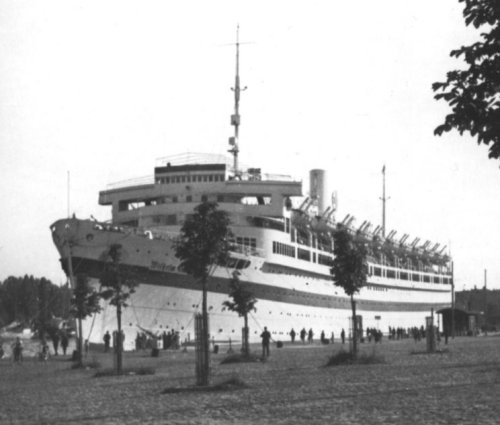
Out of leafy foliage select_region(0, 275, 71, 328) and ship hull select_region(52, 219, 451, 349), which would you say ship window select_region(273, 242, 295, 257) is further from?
leafy foliage select_region(0, 275, 71, 328)

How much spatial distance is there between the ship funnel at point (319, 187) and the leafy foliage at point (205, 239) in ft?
171

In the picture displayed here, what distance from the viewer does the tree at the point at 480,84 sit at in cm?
721

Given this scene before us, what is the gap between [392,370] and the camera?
2309 cm

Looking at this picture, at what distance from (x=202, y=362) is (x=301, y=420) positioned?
6990 mm

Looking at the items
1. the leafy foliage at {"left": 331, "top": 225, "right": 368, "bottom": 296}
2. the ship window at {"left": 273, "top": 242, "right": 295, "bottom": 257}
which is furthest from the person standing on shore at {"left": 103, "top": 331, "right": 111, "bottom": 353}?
the leafy foliage at {"left": 331, "top": 225, "right": 368, "bottom": 296}

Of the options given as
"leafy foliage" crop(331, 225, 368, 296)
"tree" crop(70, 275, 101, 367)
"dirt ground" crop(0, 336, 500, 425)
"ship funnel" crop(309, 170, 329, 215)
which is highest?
"ship funnel" crop(309, 170, 329, 215)

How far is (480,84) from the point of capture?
23.8 feet

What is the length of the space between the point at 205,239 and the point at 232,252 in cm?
2631

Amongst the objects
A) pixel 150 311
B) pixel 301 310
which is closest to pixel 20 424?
pixel 150 311

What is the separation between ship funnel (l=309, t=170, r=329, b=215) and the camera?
75.3m

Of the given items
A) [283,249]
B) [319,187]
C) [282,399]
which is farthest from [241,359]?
[319,187]

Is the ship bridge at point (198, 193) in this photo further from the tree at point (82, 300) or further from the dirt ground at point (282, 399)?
the dirt ground at point (282, 399)

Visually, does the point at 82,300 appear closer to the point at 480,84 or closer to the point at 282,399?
the point at 282,399

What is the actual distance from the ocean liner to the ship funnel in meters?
0.21
